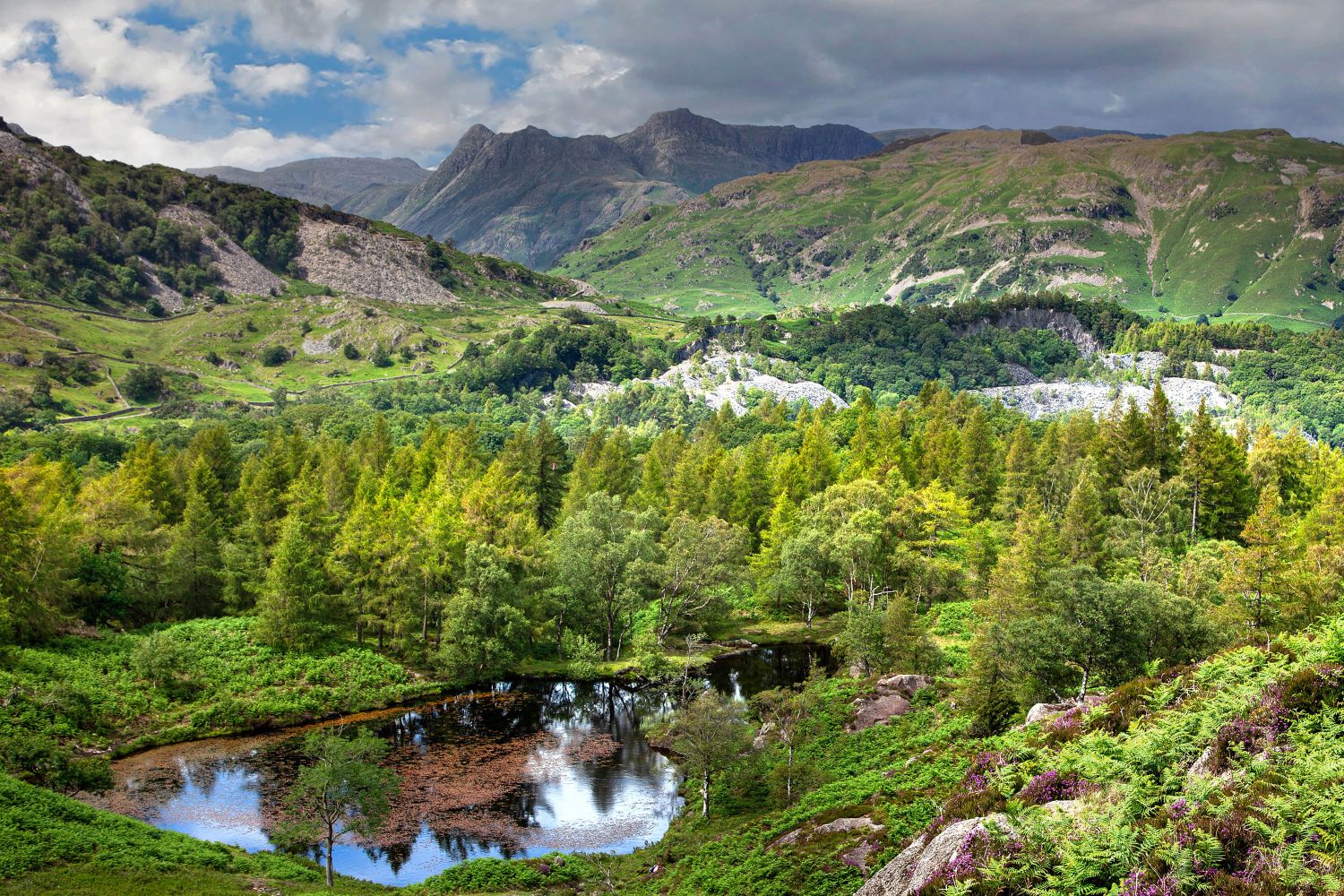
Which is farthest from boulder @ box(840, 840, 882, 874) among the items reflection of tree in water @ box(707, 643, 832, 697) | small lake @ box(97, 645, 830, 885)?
reflection of tree in water @ box(707, 643, 832, 697)

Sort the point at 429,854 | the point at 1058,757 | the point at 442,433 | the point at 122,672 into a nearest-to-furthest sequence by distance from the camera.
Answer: the point at 1058,757 → the point at 429,854 → the point at 122,672 → the point at 442,433

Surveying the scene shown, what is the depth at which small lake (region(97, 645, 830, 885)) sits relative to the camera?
4175 cm

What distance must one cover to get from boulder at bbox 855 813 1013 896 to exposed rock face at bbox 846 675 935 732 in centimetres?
2698

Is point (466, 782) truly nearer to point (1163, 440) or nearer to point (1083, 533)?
point (1083, 533)

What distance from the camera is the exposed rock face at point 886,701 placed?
50375mm

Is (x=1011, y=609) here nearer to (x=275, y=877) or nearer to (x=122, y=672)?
(x=275, y=877)

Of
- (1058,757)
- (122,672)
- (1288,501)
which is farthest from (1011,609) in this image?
(122,672)

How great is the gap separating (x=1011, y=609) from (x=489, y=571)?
129ft

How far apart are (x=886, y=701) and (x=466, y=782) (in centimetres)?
2630

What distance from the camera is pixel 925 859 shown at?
20.8 metres

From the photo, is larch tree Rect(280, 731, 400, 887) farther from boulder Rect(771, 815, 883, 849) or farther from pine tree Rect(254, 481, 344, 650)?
pine tree Rect(254, 481, 344, 650)

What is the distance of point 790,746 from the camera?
4341cm

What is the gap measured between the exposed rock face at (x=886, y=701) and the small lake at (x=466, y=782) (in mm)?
12299

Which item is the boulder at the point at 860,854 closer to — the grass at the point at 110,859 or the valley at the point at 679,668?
the valley at the point at 679,668
